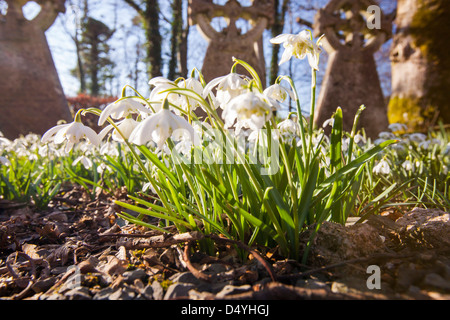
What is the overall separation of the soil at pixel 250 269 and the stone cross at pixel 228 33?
3996 millimetres

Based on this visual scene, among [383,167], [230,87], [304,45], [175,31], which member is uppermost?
[175,31]

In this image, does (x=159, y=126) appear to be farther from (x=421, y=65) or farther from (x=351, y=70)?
(x=421, y=65)

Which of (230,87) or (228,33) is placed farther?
(228,33)

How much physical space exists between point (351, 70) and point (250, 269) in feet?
18.6

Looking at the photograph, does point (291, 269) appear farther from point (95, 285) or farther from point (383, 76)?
point (383, 76)

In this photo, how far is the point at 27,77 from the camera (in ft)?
23.3

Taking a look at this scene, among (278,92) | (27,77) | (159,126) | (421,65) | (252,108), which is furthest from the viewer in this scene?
(27,77)

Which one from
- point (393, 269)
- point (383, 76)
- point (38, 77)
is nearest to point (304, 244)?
point (393, 269)

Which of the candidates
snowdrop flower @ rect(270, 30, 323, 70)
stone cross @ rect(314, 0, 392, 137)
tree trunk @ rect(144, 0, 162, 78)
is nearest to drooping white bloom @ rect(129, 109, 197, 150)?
snowdrop flower @ rect(270, 30, 323, 70)

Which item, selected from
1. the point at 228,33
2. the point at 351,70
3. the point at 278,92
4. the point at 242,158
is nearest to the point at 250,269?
the point at 242,158

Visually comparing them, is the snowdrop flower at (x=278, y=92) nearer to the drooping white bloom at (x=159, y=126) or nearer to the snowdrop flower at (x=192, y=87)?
the snowdrop flower at (x=192, y=87)

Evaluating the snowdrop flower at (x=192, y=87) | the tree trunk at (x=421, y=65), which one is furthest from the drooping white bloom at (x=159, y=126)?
the tree trunk at (x=421, y=65)

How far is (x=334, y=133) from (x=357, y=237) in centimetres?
41

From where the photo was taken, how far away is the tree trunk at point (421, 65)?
17.0 feet
